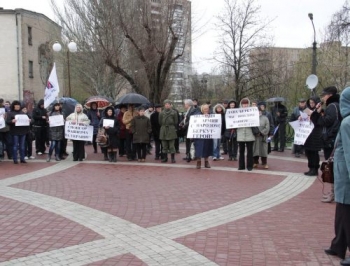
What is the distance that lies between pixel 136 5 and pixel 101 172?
45.4ft

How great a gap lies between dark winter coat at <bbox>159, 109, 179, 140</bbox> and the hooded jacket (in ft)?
28.4

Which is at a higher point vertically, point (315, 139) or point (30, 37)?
point (30, 37)

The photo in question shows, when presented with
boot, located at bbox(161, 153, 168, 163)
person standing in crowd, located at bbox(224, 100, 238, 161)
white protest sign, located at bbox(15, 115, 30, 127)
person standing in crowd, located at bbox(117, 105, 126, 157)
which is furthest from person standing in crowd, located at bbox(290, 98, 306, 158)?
white protest sign, located at bbox(15, 115, 30, 127)

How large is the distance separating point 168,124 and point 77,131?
2.94 meters

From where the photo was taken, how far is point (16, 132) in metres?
13.3

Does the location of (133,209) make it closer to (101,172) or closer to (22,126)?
(101,172)

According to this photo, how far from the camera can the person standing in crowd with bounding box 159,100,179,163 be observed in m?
13.6

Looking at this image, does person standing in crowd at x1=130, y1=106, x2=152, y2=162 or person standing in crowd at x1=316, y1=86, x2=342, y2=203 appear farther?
person standing in crowd at x1=130, y1=106, x2=152, y2=162

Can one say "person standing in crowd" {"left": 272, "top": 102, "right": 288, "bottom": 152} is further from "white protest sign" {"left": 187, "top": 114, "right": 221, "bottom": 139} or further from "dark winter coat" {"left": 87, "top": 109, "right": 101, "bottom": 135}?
"dark winter coat" {"left": 87, "top": 109, "right": 101, "bottom": 135}

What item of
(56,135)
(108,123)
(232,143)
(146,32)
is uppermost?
(146,32)

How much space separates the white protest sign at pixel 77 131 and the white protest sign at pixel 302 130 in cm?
640

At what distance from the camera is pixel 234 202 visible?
8.12m

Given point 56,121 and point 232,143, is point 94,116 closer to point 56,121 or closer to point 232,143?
point 56,121

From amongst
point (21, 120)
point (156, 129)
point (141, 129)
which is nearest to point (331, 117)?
point (141, 129)
